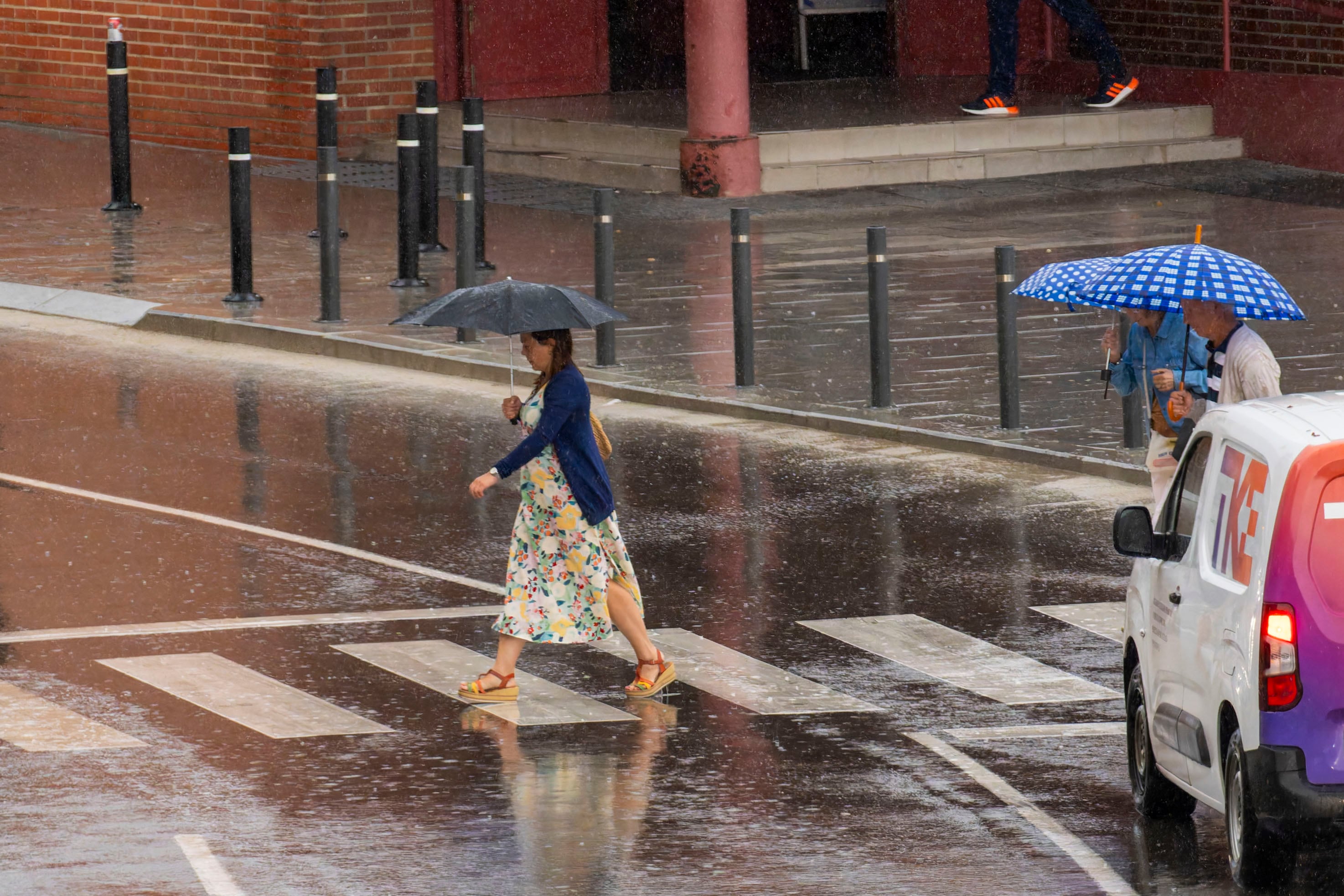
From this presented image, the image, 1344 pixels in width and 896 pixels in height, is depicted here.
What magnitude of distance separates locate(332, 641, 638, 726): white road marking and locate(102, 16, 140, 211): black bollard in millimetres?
13550

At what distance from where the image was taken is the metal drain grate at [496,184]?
24.0 meters

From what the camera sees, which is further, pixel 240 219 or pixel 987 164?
pixel 987 164

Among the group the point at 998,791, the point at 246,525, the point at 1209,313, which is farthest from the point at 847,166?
the point at 998,791

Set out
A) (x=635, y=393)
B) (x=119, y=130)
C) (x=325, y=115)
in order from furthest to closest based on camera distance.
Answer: (x=119, y=130)
(x=325, y=115)
(x=635, y=393)

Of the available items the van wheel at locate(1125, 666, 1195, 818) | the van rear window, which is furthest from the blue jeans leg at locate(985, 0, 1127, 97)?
the van rear window

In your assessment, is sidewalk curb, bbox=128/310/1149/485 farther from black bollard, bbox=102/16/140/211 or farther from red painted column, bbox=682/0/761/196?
red painted column, bbox=682/0/761/196

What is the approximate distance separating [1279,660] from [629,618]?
3410 mm

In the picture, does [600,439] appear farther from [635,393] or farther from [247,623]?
[635,393]

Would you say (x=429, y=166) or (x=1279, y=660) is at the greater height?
(x=429, y=166)

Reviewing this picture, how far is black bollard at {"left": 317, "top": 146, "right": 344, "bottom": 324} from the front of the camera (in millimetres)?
17688

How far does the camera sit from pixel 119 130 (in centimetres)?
2288

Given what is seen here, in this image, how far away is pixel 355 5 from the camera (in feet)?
88.1

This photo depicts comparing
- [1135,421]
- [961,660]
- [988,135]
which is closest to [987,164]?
[988,135]

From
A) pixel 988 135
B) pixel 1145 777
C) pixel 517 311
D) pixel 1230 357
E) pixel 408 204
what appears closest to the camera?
pixel 1145 777
